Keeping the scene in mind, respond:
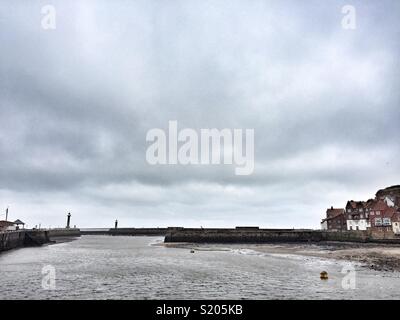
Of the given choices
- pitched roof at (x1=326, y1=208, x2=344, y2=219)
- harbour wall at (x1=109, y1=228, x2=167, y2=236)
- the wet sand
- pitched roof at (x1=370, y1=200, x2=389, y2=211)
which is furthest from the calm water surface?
harbour wall at (x1=109, y1=228, x2=167, y2=236)

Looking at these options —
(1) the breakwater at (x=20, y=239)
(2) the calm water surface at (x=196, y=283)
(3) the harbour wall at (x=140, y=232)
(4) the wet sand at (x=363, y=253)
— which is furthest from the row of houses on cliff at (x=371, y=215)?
(3) the harbour wall at (x=140, y=232)

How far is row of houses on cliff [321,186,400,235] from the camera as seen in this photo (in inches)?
3593

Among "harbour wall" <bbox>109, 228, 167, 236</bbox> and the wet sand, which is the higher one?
the wet sand

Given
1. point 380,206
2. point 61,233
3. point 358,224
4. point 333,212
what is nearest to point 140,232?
point 61,233

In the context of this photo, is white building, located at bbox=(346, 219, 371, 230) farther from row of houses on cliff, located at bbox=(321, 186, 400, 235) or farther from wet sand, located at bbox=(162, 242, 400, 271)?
wet sand, located at bbox=(162, 242, 400, 271)

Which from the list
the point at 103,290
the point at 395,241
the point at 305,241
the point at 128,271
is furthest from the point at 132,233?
the point at 103,290

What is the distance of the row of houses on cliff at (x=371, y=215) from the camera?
91.2m

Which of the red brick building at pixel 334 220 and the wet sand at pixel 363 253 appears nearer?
the wet sand at pixel 363 253

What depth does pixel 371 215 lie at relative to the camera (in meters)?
99.9

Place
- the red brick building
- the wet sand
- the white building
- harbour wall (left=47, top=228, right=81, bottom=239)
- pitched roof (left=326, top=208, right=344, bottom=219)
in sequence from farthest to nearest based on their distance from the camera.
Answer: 1. pitched roof (left=326, top=208, right=344, bottom=219)
2. the red brick building
3. harbour wall (left=47, top=228, right=81, bottom=239)
4. the white building
5. the wet sand

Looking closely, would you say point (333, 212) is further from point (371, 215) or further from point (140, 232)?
point (140, 232)

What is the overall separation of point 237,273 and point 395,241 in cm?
5855

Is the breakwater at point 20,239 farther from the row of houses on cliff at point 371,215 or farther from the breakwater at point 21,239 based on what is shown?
the row of houses on cliff at point 371,215
